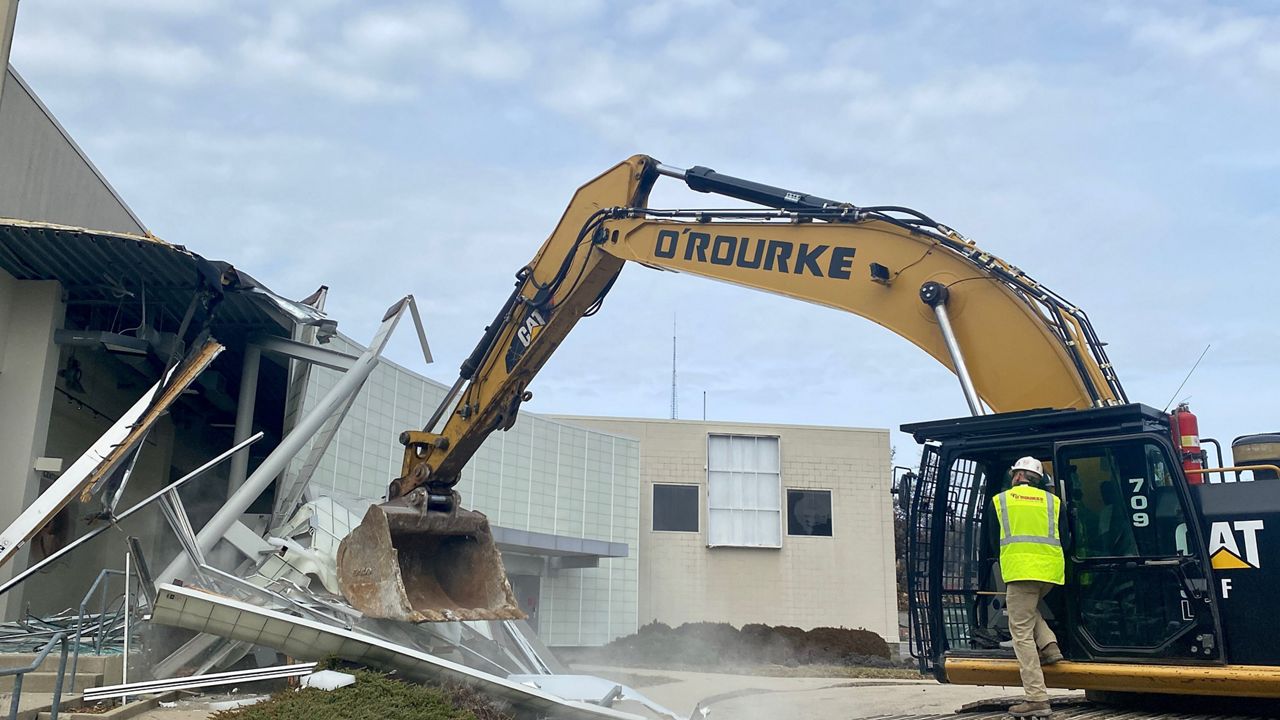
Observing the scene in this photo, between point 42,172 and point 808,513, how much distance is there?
809 inches

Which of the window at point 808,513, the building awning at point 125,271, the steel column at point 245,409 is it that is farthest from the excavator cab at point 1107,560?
the window at point 808,513

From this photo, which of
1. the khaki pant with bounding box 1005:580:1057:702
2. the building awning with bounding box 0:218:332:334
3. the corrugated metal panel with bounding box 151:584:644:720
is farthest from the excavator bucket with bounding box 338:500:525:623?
the khaki pant with bounding box 1005:580:1057:702

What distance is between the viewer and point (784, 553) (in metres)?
28.1

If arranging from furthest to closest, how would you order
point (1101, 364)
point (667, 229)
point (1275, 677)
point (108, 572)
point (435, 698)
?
point (108, 572) < point (667, 229) < point (435, 698) < point (1101, 364) < point (1275, 677)

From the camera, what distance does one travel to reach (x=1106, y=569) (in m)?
6.11

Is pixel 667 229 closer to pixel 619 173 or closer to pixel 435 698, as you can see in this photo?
pixel 619 173

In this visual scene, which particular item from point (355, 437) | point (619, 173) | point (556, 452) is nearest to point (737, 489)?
point (556, 452)

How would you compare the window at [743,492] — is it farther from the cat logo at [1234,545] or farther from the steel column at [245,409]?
the cat logo at [1234,545]

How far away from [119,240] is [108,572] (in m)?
3.68

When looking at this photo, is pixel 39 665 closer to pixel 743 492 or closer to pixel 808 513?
pixel 743 492

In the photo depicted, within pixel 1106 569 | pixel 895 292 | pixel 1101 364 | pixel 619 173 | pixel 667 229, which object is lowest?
pixel 1106 569

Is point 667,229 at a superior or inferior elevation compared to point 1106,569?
superior

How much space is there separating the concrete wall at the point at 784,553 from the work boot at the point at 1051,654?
2189 centimetres

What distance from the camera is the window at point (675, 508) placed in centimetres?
2816
